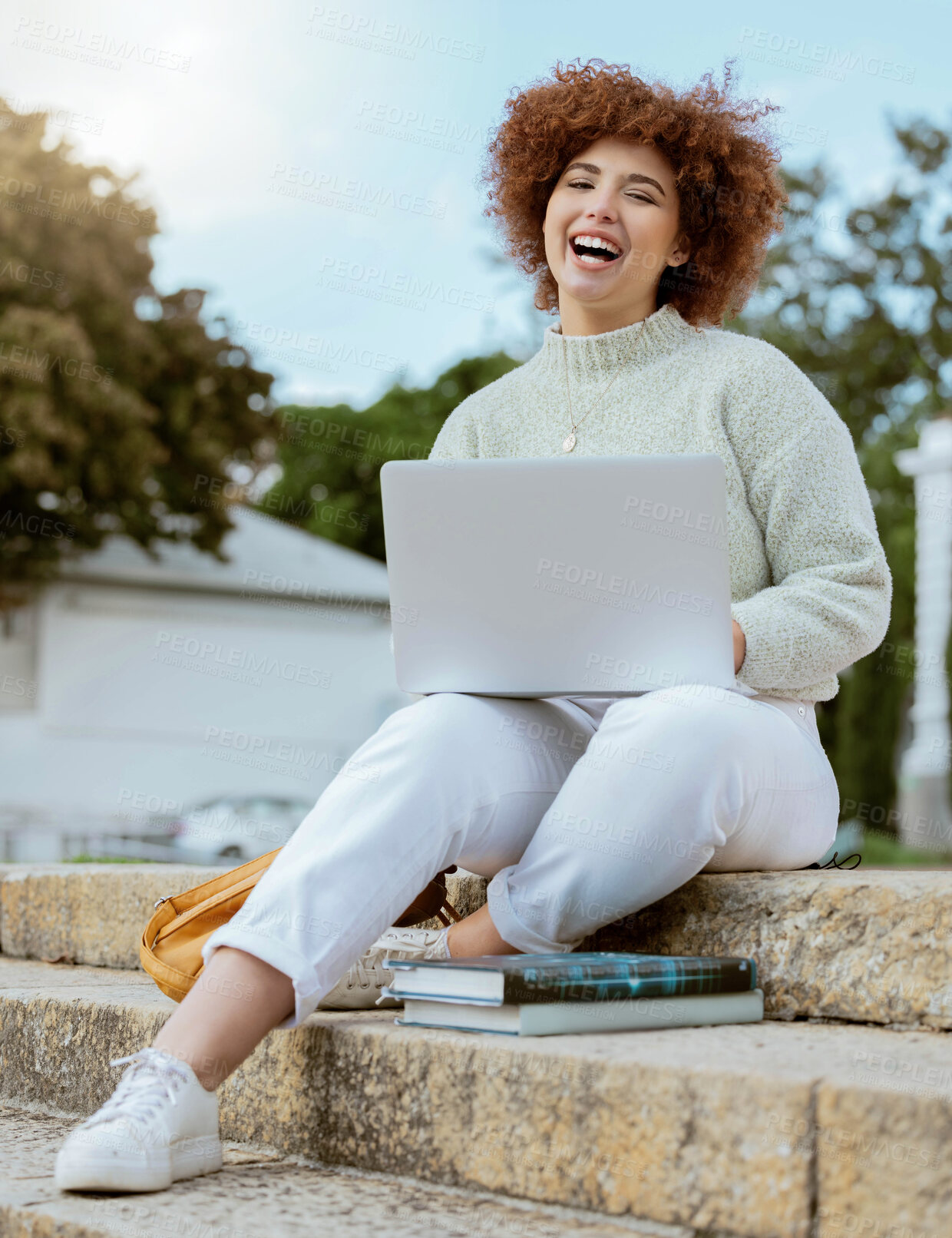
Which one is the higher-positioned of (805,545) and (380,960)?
(805,545)

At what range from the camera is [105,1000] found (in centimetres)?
215

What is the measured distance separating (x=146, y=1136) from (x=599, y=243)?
1.70 metres

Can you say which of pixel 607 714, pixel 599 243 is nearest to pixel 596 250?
pixel 599 243

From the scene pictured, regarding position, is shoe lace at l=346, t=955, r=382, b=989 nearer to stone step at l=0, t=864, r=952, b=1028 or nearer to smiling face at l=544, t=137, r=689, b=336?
stone step at l=0, t=864, r=952, b=1028

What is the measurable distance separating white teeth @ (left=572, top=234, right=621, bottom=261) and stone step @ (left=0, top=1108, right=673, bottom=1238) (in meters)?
1.64

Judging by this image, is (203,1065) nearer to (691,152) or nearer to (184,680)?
(691,152)

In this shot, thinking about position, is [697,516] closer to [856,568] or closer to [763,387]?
[856,568]

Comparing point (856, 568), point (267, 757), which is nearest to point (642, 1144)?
point (856, 568)

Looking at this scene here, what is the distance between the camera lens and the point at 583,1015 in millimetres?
1582

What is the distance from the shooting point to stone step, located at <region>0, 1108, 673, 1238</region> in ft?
4.41

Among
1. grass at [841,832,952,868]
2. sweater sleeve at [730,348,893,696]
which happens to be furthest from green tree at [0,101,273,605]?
sweater sleeve at [730,348,893,696]

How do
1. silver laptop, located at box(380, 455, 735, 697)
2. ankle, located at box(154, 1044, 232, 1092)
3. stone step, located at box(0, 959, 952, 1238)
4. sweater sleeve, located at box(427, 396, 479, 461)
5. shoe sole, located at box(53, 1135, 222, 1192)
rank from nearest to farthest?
1. stone step, located at box(0, 959, 952, 1238)
2. shoe sole, located at box(53, 1135, 222, 1192)
3. ankle, located at box(154, 1044, 232, 1092)
4. silver laptop, located at box(380, 455, 735, 697)
5. sweater sleeve, located at box(427, 396, 479, 461)

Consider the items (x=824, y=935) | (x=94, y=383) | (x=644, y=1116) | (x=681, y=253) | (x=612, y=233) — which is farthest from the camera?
(x=94, y=383)

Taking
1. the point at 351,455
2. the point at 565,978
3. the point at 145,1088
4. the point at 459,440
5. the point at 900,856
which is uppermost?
the point at 351,455
